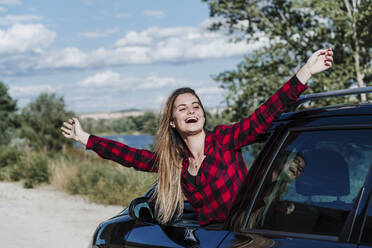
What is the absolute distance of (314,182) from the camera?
2449 millimetres

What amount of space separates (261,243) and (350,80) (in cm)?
1139

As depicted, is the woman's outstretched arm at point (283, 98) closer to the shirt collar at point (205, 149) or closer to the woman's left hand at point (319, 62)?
the woman's left hand at point (319, 62)

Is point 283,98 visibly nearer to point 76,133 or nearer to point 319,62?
point 319,62

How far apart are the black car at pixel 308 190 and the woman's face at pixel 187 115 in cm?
95

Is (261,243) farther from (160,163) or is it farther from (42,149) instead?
(42,149)

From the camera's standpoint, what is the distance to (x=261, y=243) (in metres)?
2.35

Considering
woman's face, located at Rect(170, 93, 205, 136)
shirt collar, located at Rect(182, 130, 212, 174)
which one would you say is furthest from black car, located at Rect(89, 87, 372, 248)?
woman's face, located at Rect(170, 93, 205, 136)

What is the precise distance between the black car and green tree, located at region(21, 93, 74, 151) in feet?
60.2

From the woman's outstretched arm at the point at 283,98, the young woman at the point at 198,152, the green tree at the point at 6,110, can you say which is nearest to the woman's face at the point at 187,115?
the young woman at the point at 198,152

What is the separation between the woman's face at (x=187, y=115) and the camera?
3.67m

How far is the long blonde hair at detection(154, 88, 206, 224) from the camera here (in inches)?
135

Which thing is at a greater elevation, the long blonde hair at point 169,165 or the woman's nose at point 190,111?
the woman's nose at point 190,111

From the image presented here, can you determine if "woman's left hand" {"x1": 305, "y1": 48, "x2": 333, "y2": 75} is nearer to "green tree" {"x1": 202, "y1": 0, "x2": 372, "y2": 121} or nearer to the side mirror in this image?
the side mirror

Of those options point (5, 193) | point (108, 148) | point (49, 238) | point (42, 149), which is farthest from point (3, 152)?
point (108, 148)
